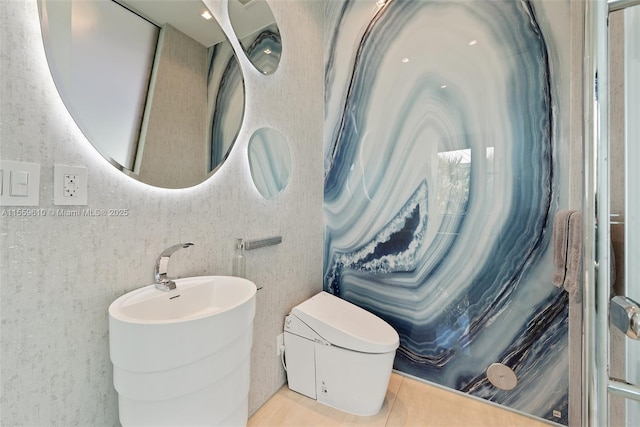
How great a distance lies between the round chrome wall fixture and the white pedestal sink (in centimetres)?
148

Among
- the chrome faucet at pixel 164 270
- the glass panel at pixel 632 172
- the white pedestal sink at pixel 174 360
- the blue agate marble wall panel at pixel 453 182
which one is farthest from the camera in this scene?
the blue agate marble wall panel at pixel 453 182

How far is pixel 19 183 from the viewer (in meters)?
0.69

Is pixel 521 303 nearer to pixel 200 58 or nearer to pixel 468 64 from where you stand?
pixel 468 64

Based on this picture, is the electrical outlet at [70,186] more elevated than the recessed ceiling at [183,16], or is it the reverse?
the recessed ceiling at [183,16]

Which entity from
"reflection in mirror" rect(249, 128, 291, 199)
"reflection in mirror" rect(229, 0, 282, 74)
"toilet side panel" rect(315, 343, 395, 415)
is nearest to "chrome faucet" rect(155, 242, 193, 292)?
"reflection in mirror" rect(249, 128, 291, 199)

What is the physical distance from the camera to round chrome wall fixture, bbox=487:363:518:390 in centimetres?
155

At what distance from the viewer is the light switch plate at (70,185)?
2.49 feet

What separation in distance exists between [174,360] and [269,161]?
1068 mm

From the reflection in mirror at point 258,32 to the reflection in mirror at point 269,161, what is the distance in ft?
1.19

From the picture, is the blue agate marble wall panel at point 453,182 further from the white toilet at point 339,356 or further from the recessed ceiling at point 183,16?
the recessed ceiling at point 183,16

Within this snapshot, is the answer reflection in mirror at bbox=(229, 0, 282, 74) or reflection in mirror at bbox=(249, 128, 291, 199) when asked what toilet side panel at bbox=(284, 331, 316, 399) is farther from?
reflection in mirror at bbox=(229, 0, 282, 74)

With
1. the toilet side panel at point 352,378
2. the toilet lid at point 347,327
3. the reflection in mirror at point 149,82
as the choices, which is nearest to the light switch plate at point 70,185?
the reflection in mirror at point 149,82

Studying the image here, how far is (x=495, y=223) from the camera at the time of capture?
5.18 ft

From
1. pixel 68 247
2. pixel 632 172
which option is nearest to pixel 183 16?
pixel 68 247
